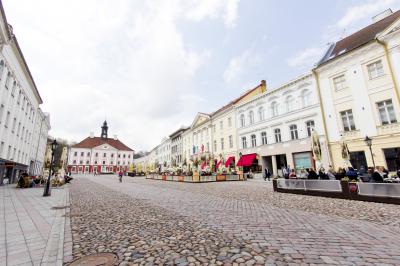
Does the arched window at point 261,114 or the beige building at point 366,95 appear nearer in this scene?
the beige building at point 366,95

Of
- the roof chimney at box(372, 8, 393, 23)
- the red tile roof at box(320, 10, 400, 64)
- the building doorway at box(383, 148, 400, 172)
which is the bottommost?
the building doorway at box(383, 148, 400, 172)

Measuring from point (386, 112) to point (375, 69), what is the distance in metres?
4.30

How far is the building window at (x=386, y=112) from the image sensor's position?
17797 millimetres

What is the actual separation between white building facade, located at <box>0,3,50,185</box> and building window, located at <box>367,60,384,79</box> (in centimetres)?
3072

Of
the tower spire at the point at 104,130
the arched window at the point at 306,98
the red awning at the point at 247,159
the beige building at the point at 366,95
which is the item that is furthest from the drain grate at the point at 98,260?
the tower spire at the point at 104,130

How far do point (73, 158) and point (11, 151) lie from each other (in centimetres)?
7738

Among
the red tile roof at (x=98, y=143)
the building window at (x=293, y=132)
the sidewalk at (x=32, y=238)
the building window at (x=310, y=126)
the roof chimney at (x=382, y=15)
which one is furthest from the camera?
the red tile roof at (x=98, y=143)

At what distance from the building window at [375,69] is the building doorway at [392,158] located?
6.99 metres

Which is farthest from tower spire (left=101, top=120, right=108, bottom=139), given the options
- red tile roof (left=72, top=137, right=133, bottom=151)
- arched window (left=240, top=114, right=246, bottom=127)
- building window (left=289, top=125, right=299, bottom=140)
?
building window (left=289, top=125, right=299, bottom=140)

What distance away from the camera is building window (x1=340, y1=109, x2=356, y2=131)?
20.5 meters

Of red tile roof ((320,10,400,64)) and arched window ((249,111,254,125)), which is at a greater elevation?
red tile roof ((320,10,400,64))

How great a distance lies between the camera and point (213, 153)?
39.7 metres

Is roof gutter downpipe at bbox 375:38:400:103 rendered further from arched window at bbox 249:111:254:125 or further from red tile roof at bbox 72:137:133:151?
red tile roof at bbox 72:137:133:151

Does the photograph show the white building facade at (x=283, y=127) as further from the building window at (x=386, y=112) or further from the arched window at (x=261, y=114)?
the building window at (x=386, y=112)
